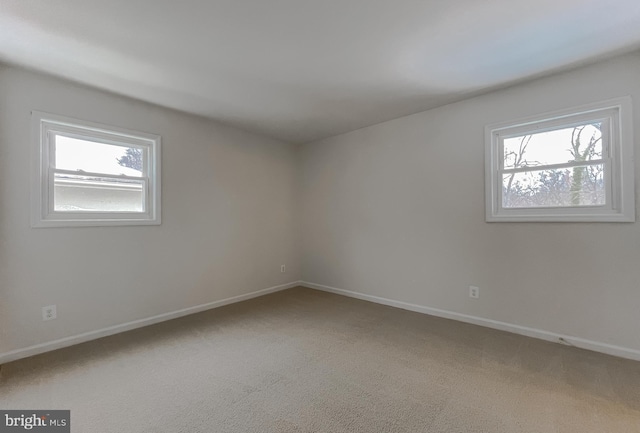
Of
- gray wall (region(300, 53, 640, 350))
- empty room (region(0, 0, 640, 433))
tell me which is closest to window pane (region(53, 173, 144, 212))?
empty room (region(0, 0, 640, 433))

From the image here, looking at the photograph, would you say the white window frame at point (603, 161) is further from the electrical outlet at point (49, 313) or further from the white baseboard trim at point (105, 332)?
the electrical outlet at point (49, 313)

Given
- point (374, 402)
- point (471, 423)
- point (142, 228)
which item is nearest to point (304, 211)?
point (142, 228)

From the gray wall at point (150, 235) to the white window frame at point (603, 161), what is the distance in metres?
3.02

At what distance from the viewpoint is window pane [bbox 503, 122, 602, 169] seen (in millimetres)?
2482

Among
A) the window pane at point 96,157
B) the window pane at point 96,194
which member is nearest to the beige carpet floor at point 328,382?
the window pane at point 96,194

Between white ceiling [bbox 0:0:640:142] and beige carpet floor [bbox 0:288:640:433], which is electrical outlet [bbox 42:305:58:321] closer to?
beige carpet floor [bbox 0:288:640:433]

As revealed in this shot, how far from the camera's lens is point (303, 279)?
4848 millimetres

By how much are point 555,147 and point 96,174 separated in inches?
180

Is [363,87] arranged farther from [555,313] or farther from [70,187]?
[70,187]

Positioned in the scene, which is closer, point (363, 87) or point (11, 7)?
point (11, 7)

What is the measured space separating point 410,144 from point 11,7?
358 centimetres

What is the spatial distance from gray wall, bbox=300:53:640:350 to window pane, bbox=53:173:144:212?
2.51m

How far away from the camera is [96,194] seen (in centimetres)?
281

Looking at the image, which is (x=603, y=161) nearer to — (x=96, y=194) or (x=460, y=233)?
(x=460, y=233)
